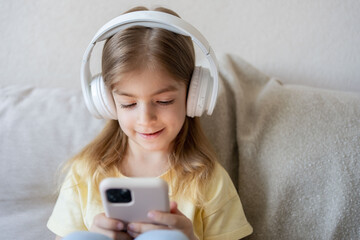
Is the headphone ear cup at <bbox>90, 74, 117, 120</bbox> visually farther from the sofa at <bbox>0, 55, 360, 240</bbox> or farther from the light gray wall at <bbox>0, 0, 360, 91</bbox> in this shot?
the light gray wall at <bbox>0, 0, 360, 91</bbox>

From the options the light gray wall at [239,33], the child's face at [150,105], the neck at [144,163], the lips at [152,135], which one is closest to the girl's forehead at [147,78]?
the child's face at [150,105]

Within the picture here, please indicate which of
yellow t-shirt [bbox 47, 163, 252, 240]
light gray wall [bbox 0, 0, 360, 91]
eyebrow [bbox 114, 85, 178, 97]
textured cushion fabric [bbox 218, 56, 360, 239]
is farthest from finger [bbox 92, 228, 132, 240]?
light gray wall [bbox 0, 0, 360, 91]

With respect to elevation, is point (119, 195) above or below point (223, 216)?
above

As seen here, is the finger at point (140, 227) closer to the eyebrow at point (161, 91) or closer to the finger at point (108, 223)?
the finger at point (108, 223)

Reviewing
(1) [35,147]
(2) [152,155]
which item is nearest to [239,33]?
(2) [152,155]

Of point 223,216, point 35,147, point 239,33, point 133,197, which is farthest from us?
point 239,33

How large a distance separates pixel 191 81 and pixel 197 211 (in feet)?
1.01

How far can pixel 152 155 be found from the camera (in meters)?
0.91

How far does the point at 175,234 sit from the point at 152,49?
1.19 feet

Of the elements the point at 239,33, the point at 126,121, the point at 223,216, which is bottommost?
the point at 223,216

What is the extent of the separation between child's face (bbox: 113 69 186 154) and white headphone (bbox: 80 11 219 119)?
0.08ft

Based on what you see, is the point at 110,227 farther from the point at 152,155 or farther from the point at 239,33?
the point at 239,33

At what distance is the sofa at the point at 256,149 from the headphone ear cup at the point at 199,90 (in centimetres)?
23

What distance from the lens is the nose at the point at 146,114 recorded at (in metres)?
0.74
